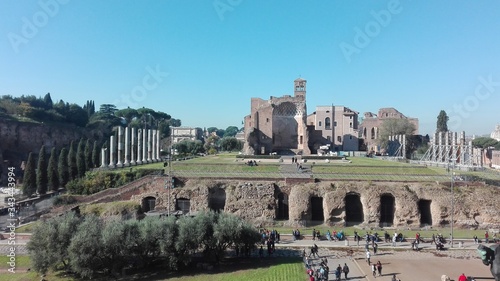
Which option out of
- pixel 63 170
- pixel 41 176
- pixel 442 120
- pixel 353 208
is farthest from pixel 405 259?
pixel 442 120

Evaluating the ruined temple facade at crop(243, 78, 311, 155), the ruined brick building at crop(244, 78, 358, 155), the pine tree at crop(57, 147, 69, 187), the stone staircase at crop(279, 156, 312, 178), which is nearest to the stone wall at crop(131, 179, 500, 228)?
the stone staircase at crop(279, 156, 312, 178)

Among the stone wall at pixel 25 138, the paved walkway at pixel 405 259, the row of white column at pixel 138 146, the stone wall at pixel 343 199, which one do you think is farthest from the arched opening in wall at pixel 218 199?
the stone wall at pixel 25 138

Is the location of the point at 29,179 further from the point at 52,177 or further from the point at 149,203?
the point at 149,203

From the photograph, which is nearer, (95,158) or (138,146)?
(95,158)

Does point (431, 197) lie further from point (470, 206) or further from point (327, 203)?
point (327, 203)

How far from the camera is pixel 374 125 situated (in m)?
75.0

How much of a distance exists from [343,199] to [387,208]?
4.67m

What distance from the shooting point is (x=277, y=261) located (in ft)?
68.6

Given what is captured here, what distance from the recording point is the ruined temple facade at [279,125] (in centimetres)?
5334

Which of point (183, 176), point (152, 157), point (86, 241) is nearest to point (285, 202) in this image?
point (183, 176)

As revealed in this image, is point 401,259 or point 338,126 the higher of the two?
point 338,126

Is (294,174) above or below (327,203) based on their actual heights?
above

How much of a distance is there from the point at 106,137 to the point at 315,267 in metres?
95.2

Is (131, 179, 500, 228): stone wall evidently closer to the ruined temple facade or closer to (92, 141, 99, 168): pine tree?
(92, 141, 99, 168): pine tree
